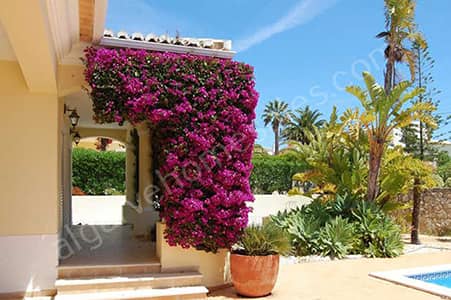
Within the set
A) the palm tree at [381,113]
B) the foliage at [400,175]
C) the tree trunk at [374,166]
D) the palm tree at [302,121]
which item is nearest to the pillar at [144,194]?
the palm tree at [381,113]

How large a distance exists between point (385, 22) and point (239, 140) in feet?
33.1

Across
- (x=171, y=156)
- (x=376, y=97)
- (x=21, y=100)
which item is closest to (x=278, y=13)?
(x=376, y=97)

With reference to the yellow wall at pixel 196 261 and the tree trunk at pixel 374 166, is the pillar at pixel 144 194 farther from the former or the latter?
the tree trunk at pixel 374 166

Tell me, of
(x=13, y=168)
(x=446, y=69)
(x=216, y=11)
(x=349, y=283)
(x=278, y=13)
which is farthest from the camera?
(x=446, y=69)

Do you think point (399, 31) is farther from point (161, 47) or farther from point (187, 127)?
point (187, 127)

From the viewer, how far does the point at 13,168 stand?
7871 mm

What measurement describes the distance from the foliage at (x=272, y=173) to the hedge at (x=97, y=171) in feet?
29.1

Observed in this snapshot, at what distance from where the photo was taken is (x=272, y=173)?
92.4 feet

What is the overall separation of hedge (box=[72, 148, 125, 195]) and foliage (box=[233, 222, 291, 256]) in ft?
56.5

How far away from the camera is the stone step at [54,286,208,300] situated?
7.38 metres

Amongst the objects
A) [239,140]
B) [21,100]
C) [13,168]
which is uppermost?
[21,100]

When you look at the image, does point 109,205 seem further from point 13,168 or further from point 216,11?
point 13,168

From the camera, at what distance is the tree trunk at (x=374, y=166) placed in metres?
13.9

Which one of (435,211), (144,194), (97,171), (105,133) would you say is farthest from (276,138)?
(144,194)
